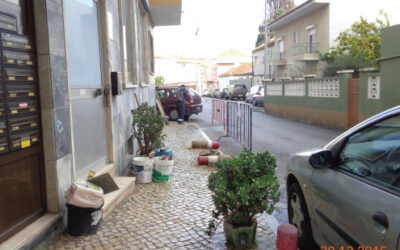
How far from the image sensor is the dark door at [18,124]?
3.22 metres

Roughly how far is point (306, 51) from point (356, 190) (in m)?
27.7

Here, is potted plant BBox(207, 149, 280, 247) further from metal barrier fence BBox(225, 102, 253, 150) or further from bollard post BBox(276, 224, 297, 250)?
metal barrier fence BBox(225, 102, 253, 150)

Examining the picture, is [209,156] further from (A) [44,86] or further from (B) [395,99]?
(B) [395,99]

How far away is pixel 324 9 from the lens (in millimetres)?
25781

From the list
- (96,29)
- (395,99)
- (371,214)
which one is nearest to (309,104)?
(395,99)

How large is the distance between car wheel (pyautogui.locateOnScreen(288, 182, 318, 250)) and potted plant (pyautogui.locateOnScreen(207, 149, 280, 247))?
1.02 ft

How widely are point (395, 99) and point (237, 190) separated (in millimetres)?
8582

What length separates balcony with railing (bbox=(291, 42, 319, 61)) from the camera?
27.5 m

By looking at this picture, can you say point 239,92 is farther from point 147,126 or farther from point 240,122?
point 147,126

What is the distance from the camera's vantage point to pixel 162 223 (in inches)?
177

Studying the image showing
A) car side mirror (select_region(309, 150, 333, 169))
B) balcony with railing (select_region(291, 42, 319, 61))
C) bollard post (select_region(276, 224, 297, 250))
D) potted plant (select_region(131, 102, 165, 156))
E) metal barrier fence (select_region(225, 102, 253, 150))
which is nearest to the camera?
car side mirror (select_region(309, 150, 333, 169))

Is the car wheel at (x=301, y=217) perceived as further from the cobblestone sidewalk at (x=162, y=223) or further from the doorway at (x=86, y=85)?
the doorway at (x=86, y=85)

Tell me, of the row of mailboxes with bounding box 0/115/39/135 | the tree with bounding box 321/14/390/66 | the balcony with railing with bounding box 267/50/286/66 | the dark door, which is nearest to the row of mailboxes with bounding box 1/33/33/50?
the dark door

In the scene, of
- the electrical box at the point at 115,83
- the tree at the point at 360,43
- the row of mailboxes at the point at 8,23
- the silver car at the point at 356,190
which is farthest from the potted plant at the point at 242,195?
the tree at the point at 360,43
